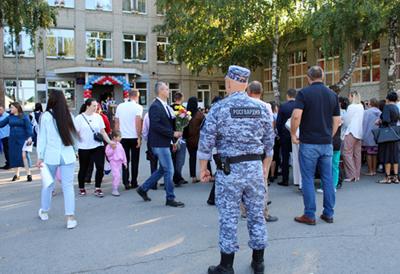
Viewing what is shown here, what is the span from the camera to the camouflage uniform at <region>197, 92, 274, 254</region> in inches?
154

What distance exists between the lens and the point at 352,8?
674 inches

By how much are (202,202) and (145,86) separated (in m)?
26.4

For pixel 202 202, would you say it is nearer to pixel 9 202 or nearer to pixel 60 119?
pixel 60 119

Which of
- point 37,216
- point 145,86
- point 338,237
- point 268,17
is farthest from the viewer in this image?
point 145,86

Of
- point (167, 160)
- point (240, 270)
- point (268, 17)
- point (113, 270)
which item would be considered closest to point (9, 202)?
point (167, 160)

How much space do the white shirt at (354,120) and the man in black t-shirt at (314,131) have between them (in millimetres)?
3442

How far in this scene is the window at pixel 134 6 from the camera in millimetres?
31984

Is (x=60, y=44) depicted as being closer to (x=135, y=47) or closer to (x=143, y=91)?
(x=135, y=47)

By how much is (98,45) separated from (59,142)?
26912 mm

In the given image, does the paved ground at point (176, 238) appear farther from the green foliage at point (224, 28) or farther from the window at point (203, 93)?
the window at point (203, 93)

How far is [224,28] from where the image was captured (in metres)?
22.8

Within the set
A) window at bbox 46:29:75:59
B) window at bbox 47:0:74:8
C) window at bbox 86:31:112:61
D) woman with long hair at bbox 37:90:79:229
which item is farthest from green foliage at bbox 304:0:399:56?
window at bbox 47:0:74:8

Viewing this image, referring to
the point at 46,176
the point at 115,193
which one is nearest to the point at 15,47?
the point at 115,193

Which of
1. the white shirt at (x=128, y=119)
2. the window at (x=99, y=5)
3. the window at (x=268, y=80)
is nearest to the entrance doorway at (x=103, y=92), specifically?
the window at (x=99, y=5)
